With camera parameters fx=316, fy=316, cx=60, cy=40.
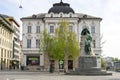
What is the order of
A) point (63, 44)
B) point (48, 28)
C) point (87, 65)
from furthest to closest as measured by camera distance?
point (48, 28), point (63, 44), point (87, 65)

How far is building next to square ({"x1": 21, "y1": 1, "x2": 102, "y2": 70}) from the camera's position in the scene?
90.7m

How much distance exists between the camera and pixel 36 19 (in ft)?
306

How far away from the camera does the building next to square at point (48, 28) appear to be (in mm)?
90688

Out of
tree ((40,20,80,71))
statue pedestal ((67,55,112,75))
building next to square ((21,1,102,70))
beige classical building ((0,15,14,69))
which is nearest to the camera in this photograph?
statue pedestal ((67,55,112,75))

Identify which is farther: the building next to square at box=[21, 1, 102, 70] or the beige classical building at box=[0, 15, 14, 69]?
the beige classical building at box=[0, 15, 14, 69]

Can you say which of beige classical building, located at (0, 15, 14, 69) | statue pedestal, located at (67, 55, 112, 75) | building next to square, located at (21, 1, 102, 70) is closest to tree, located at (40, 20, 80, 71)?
building next to square, located at (21, 1, 102, 70)

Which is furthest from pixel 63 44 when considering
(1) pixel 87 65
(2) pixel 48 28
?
(1) pixel 87 65

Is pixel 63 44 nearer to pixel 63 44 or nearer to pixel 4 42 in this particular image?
pixel 63 44

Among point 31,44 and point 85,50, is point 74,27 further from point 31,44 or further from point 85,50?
point 85,50

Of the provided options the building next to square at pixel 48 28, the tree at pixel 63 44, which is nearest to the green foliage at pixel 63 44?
the tree at pixel 63 44

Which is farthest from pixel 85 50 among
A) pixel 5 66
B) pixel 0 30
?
pixel 5 66

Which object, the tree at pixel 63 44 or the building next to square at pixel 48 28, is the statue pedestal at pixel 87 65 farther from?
the building next to square at pixel 48 28

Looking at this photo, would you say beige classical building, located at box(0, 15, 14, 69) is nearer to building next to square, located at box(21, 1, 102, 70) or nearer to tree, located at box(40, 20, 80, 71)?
building next to square, located at box(21, 1, 102, 70)

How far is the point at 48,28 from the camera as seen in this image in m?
91.9
